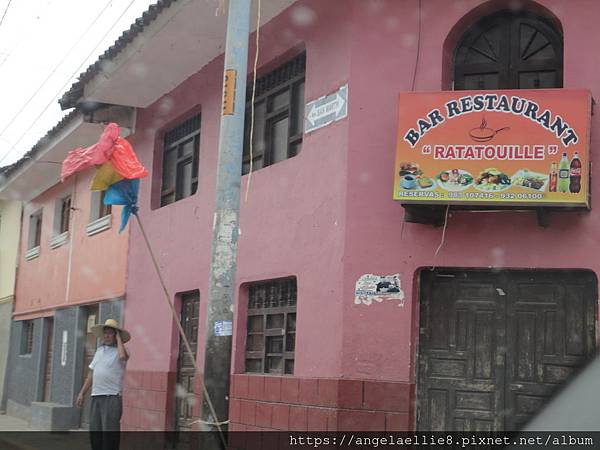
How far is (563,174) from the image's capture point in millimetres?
6695

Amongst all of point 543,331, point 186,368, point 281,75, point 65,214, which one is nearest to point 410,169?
point 543,331

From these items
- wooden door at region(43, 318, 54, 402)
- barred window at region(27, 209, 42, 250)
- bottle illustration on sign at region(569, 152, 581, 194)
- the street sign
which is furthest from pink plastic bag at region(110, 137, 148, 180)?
barred window at region(27, 209, 42, 250)

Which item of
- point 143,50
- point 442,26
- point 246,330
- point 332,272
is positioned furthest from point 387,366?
point 143,50

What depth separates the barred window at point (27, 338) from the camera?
63.3 feet

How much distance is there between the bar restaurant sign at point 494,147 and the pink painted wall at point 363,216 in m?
0.37

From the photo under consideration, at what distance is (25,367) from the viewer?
18750 mm

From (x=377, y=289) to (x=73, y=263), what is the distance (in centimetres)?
968

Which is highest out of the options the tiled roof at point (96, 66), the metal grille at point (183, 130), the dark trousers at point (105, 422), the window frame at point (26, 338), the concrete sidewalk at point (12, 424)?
the tiled roof at point (96, 66)

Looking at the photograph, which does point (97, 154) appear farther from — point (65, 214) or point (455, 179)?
point (65, 214)

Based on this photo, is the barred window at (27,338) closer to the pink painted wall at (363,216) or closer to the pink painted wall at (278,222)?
the pink painted wall at (278,222)

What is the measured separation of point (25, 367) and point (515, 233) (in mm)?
14442

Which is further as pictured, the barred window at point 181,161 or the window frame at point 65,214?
the window frame at point 65,214

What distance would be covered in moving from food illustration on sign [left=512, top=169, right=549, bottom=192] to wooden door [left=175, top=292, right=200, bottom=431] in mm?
5042

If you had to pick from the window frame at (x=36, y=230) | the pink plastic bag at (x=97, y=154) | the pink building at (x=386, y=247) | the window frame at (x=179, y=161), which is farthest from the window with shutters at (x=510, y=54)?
the window frame at (x=36, y=230)
